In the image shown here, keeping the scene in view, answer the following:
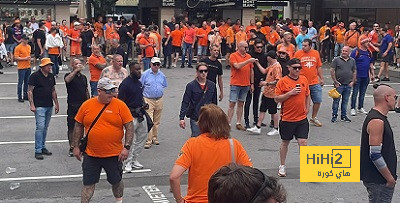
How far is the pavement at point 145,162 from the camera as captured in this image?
26.4ft

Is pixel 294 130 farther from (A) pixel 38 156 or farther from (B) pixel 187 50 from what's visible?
(B) pixel 187 50

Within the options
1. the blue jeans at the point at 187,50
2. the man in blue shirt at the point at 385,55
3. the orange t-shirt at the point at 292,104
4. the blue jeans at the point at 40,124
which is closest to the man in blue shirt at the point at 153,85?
the blue jeans at the point at 40,124

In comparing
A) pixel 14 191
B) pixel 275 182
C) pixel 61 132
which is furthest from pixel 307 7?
pixel 275 182

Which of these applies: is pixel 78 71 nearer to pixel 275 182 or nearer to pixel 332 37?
pixel 275 182

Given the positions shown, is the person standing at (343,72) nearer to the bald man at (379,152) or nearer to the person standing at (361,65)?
the person standing at (361,65)

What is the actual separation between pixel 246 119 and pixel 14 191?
546cm

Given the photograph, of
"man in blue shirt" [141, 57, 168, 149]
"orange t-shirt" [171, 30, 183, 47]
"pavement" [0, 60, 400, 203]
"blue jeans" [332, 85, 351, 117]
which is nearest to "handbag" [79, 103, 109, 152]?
"pavement" [0, 60, 400, 203]

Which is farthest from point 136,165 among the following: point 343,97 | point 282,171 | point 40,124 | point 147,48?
point 147,48

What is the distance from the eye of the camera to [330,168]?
638 centimetres

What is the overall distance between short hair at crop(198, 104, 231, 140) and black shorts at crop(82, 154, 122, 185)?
6.91ft

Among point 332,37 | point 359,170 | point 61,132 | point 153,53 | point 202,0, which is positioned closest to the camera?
point 359,170

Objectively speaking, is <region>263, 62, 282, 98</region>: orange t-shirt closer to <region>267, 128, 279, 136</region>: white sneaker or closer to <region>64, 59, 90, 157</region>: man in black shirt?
<region>267, 128, 279, 136</region>: white sneaker

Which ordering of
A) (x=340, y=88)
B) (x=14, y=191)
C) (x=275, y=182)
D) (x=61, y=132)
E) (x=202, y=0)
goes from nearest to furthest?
1. (x=275, y=182)
2. (x=14, y=191)
3. (x=61, y=132)
4. (x=340, y=88)
5. (x=202, y=0)

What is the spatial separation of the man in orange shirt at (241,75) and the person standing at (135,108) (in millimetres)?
2831
